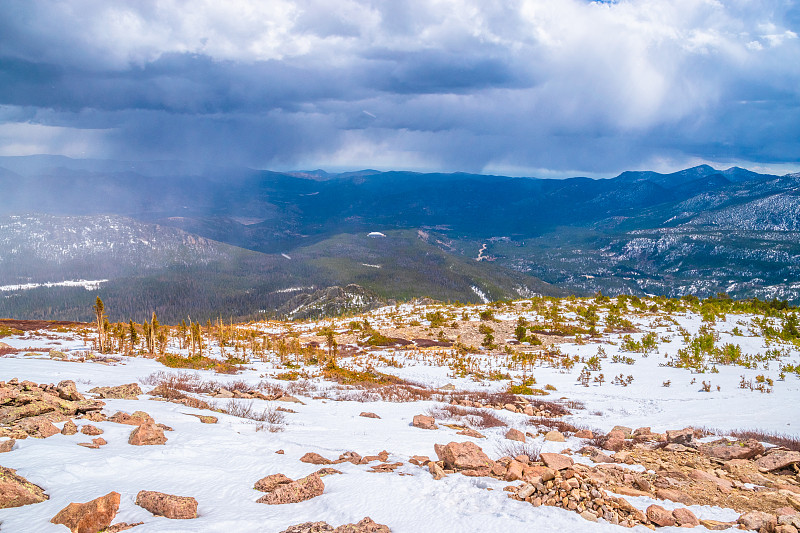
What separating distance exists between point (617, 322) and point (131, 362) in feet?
130

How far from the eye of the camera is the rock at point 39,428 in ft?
26.7

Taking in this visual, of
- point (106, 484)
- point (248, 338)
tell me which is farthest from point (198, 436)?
point (248, 338)

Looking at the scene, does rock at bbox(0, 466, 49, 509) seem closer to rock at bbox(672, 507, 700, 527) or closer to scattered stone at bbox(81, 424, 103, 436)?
scattered stone at bbox(81, 424, 103, 436)

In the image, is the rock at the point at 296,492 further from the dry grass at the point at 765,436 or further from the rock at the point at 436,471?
the dry grass at the point at 765,436

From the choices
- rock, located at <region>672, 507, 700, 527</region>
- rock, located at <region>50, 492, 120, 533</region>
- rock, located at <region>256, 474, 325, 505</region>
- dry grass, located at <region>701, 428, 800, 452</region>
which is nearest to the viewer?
rock, located at <region>50, 492, 120, 533</region>

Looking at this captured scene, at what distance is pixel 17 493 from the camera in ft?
18.3

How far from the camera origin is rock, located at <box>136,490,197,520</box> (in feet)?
18.3

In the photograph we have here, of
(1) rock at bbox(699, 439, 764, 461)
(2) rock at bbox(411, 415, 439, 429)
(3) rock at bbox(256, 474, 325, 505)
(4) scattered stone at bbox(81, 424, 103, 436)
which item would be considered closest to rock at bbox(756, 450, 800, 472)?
(1) rock at bbox(699, 439, 764, 461)

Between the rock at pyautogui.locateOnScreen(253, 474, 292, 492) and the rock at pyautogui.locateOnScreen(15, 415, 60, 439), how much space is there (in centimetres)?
486

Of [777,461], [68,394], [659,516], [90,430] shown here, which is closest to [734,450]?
[777,461]

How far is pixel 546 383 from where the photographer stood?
71.2 ft

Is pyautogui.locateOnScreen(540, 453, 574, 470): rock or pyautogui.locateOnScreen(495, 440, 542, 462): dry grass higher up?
pyautogui.locateOnScreen(540, 453, 574, 470): rock

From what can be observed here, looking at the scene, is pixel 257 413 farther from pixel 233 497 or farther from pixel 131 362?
pixel 131 362

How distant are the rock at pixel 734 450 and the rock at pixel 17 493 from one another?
40.2ft
